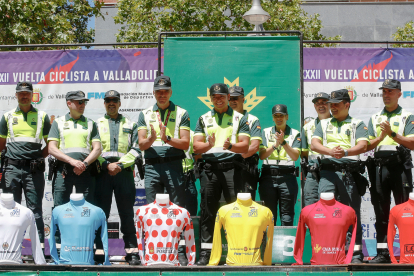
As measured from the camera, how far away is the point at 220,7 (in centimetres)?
1413

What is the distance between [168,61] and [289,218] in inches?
112

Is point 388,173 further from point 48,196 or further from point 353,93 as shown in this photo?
point 48,196

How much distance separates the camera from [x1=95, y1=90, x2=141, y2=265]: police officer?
6.41 m

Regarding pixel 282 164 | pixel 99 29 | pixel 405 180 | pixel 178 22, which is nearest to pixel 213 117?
pixel 282 164

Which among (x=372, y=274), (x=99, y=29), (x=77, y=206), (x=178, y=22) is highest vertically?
(x=99, y=29)

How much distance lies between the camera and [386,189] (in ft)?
20.9

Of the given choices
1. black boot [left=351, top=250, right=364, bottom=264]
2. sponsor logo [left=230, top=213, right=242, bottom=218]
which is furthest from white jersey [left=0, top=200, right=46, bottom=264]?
black boot [left=351, top=250, right=364, bottom=264]

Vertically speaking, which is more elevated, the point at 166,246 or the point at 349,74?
the point at 349,74

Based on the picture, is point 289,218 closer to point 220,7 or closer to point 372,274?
point 372,274

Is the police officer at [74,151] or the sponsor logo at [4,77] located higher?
the sponsor logo at [4,77]

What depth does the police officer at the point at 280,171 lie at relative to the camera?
673 cm

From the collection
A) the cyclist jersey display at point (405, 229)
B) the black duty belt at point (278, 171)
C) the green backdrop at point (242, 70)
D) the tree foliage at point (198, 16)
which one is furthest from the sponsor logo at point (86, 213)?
the tree foliage at point (198, 16)

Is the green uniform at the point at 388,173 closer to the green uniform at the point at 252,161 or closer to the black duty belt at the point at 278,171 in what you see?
the black duty belt at the point at 278,171

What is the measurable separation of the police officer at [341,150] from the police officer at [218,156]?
1.00 m
